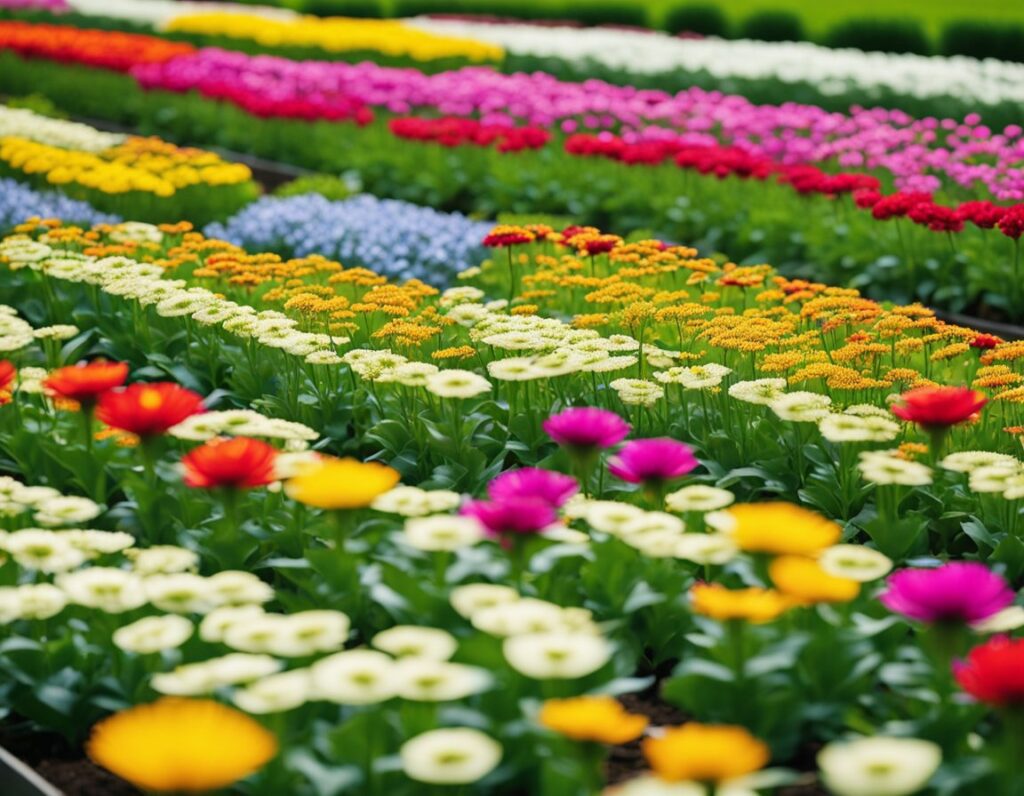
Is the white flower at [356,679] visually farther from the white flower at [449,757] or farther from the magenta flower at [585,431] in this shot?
the magenta flower at [585,431]

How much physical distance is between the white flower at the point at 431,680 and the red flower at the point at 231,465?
2.46 feet

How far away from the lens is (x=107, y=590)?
298cm

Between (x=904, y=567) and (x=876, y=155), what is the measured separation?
6978mm

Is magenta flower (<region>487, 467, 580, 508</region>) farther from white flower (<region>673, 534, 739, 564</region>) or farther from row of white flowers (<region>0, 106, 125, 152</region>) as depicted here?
row of white flowers (<region>0, 106, 125, 152</region>)

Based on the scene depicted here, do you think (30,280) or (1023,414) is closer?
(1023,414)

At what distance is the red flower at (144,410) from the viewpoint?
329 cm

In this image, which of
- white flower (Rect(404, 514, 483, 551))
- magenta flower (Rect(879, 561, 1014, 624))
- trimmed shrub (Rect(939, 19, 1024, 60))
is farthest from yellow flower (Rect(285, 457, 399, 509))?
trimmed shrub (Rect(939, 19, 1024, 60))

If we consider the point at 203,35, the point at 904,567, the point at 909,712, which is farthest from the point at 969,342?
the point at 203,35

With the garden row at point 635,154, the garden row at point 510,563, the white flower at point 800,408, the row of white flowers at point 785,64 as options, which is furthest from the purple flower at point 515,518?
the row of white flowers at point 785,64

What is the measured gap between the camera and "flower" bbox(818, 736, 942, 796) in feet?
6.84

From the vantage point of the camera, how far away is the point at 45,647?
330cm

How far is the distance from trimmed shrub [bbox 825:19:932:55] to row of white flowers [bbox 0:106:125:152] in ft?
40.8

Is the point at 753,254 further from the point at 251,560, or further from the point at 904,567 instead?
the point at 251,560

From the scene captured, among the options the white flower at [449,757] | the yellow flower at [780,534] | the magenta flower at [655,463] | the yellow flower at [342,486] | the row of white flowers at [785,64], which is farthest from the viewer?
the row of white flowers at [785,64]
